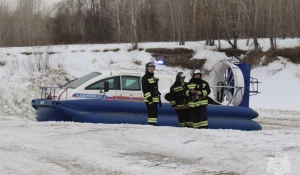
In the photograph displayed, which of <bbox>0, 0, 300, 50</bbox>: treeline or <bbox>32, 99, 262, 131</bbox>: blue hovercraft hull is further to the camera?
<bbox>0, 0, 300, 50</bbox>: treeline

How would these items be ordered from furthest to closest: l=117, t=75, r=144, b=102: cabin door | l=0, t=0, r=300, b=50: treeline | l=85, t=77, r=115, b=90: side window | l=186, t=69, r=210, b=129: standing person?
l=0, t=0, r=300, b=50: treeline < l=117, t=75, r=144, b=102: cabin door < l=85, t=77, r=115, b=90: side window < l=186, t=69, r=210, b=129: standing person

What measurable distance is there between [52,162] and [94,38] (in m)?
49.7

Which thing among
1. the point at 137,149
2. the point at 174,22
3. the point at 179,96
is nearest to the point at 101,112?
the point at 179,96

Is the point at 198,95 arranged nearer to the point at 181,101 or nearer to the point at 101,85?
the point at 181,101

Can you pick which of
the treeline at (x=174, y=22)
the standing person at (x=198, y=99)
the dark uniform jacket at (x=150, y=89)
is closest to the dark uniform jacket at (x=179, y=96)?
the standing person at (x=198, y=99)

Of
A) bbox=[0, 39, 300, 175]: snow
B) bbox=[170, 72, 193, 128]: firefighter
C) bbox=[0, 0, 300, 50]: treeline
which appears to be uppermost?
bbox=[0, 0, 300, 50]: treeline

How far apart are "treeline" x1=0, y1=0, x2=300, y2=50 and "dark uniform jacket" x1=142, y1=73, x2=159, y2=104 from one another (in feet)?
69.5

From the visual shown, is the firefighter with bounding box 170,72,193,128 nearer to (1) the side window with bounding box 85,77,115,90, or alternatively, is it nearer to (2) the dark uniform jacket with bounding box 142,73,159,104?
(2) the dark uniform jacket with bounding box 142,73,159,104

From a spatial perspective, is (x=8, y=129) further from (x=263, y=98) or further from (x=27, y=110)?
(x=263, y=98)

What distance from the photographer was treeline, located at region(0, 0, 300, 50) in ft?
103

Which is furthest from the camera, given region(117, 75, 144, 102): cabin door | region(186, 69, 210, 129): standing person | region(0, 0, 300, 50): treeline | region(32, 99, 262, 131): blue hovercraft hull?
region(0, 0, 300, 50): treeline

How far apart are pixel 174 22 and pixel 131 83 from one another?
25589 millimetres

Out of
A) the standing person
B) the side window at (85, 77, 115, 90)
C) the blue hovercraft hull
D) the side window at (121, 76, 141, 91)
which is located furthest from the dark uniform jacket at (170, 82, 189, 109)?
the side window at (85, 77, 115, 90)

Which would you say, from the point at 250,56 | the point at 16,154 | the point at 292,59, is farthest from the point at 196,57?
the point at 16,154
